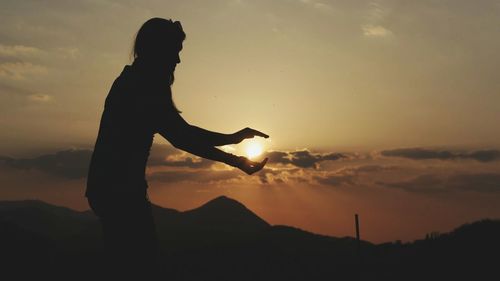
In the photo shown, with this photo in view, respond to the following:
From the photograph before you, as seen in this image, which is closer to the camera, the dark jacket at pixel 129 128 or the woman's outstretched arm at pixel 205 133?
the dark jacket at pixel 129 128

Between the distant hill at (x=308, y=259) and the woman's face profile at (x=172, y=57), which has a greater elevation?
the woman's face profile at (x=172, y=57)

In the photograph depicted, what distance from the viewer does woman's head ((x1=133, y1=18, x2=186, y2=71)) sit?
4.59 m

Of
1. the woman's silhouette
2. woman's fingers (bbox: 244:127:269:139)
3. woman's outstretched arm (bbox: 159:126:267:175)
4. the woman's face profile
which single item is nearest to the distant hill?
the woman's silhouette

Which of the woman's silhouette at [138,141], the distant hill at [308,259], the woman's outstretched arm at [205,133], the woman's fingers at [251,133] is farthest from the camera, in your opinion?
the distant hill at [308,259]

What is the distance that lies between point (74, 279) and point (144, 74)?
608 inches

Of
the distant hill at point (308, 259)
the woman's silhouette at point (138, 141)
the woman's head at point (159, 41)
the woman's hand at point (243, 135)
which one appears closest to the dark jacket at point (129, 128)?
the woman's silhouette at point (138, 141)

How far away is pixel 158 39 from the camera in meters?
4.59

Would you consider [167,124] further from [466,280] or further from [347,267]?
[347,267]

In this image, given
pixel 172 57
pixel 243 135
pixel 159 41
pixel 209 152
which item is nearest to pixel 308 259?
pixel 243 135

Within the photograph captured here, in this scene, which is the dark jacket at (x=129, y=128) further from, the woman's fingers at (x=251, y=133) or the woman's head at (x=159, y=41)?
the woman's fingers at (x=251, y=133)

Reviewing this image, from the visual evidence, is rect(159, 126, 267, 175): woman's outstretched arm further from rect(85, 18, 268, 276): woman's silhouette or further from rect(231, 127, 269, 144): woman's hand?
rect(231, 127, 269, 144): woman's hand

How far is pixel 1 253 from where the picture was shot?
22.7m

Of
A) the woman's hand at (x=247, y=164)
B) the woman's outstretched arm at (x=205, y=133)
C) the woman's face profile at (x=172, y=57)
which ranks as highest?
the woman's face profile at (x=172, y=57)

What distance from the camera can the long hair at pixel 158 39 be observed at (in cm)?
459
